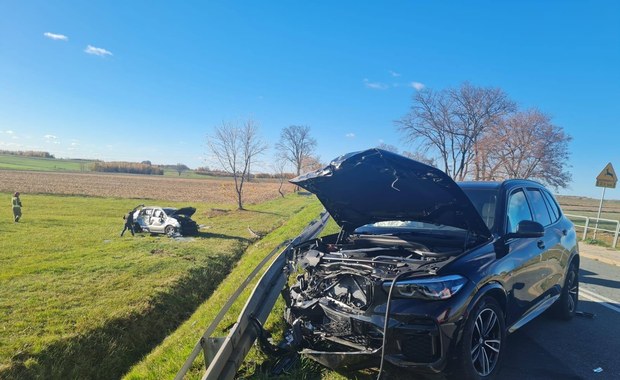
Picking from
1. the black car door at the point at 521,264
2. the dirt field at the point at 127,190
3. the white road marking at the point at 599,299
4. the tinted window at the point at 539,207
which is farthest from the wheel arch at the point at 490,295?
the dirt field at the point at 127,190

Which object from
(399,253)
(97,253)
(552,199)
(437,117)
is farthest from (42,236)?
(437,117)

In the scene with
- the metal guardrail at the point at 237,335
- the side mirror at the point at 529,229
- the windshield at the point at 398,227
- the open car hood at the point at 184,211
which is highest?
the side mirror at the point at 529,229

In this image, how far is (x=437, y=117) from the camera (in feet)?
96.9

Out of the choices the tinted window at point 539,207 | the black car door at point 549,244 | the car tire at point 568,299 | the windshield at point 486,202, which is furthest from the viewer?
the car tire at point 568,299

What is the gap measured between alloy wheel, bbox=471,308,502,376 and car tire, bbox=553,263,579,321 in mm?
2308

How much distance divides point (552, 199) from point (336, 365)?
432 centimetres

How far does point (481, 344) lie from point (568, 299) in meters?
2.84

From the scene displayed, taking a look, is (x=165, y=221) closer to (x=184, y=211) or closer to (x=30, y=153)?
(x=184, y=211)

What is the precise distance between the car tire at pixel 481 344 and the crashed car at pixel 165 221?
16357mm

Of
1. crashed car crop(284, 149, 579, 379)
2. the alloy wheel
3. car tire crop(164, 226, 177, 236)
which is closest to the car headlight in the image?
crashed car crop(284, 149, 579, 379)

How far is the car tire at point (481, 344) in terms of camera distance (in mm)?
2887

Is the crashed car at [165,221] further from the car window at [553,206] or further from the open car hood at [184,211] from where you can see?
the car window at [553,206]

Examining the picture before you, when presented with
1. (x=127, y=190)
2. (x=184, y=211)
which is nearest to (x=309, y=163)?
(x=127, y=190)

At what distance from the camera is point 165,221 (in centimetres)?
1852
